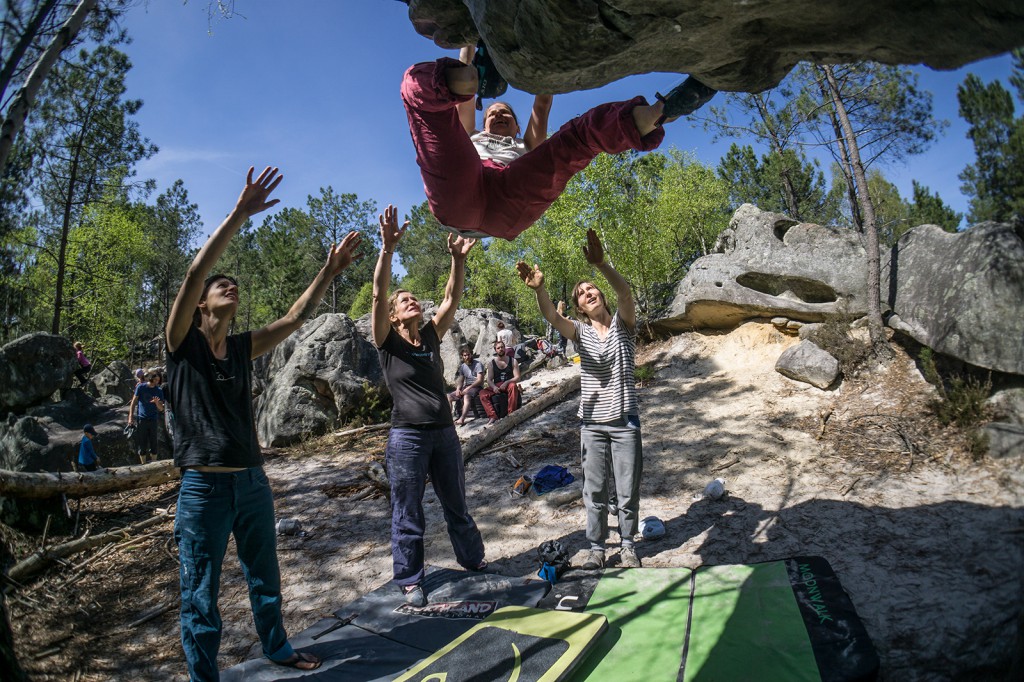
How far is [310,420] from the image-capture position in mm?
10367

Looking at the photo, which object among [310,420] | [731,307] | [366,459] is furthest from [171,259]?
[731,307]

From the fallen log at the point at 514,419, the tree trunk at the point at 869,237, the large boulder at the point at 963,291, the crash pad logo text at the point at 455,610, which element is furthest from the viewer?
the fallen log at the point at 514,419

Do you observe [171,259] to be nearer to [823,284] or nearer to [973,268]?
[823,284]

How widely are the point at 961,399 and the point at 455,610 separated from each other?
18.6 ft

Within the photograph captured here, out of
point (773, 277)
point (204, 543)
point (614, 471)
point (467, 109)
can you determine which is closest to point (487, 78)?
point (467, 109)

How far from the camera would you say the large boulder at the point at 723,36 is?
1358 millimetres

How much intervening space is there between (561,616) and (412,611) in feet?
3.68

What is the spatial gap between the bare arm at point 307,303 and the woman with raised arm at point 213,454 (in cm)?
12

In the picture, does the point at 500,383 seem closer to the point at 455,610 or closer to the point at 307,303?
the point at 455,610

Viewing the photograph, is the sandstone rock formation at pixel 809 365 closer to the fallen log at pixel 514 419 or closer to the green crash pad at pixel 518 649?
the fallen log at pixel 514 419

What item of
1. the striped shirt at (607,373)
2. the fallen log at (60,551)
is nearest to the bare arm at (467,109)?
the striped shirt at (607,373)

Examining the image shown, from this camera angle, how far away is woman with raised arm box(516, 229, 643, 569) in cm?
413

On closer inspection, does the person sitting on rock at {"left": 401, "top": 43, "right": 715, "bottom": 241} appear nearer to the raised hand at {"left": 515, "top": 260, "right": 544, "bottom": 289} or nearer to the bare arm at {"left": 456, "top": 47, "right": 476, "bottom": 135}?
the bare arm at {"left": 456, "top": 47, "right": 476, "bottom": 135}

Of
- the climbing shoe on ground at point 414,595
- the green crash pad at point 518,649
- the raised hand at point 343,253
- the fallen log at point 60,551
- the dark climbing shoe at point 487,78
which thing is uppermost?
the dark climbing shoe at point 487,78
